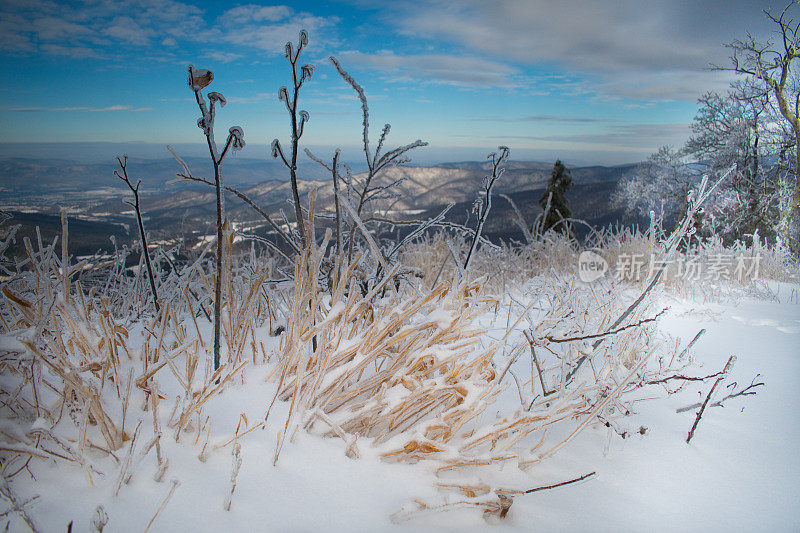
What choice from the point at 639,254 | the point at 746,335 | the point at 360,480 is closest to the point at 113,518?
the point at 360,480

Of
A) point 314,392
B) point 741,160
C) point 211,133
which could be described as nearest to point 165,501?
point 314,392

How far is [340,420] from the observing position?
107 centimetres

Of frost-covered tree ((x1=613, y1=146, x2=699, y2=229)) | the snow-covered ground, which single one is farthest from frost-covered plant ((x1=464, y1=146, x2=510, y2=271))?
frost-covered tree ((x1=613, y1=146, x2=699, y2=229))

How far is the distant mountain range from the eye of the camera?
2.25 meters

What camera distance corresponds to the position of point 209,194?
2456cm

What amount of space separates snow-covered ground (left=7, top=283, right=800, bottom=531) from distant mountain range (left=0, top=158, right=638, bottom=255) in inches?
26.2

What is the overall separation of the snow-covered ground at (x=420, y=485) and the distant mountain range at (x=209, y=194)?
0.67 metres

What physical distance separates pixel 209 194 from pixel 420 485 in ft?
87.5

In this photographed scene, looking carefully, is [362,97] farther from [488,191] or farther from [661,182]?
[661,182]

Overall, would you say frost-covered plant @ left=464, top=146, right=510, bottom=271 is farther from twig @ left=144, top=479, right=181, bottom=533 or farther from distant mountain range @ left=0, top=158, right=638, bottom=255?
twig @ left=144, top=479, right=181, bottom=533

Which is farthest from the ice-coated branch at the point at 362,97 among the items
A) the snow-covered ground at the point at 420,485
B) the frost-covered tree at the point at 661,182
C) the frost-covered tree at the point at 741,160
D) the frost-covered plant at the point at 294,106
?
the frost-covered tree at the point at 661,182

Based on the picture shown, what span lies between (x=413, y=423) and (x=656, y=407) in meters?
1.03

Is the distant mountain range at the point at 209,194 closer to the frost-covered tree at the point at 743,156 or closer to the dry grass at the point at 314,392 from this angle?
the dry grass at the point at 314,392

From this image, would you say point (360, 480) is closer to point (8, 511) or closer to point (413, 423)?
point (413, 423)
